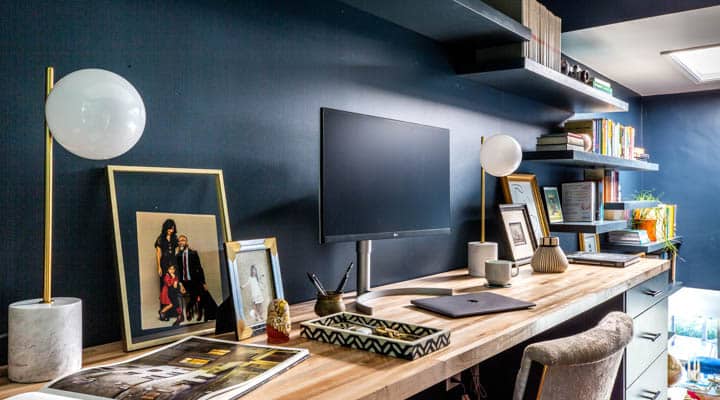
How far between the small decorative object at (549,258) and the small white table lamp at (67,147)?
1807 millimetres

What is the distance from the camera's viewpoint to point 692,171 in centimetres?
430

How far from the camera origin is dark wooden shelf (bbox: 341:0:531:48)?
5.99 ft

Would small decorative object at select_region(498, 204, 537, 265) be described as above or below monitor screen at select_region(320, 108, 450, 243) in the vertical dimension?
below

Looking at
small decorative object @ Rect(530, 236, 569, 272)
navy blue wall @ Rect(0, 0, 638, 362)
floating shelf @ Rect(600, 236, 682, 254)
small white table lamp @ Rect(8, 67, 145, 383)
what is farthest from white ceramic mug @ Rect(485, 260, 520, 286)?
floating shelf @ Rect(600, 236, 682, 254)

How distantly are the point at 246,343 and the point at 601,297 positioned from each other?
4.02 ft

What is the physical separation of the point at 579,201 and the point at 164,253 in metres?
2.62

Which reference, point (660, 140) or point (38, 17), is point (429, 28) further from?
point (660, 140)

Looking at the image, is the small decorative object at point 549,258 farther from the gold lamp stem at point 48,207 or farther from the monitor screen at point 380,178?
the gold lamp stem at point 48,207

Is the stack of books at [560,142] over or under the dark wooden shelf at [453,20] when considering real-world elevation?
under

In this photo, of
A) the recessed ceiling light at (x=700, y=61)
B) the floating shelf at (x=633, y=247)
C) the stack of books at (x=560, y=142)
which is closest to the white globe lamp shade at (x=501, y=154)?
the stack of books at (x=560, y=142)

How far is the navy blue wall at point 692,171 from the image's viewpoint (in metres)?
4.22

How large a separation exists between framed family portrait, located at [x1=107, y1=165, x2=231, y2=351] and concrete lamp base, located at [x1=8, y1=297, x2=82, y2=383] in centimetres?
17

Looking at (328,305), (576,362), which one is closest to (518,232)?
(328,305)

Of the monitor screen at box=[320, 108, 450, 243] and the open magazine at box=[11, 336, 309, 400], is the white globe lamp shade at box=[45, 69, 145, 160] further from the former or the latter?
the monitor screen at box=[320, 108, 450, 243]
